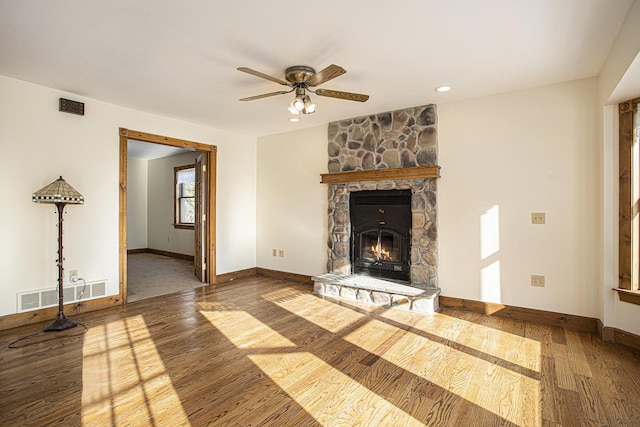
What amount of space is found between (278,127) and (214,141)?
42.9 inches

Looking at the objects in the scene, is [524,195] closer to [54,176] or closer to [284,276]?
[284,276]

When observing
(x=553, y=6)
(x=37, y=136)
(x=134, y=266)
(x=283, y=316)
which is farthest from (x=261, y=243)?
(x=553, y=6)

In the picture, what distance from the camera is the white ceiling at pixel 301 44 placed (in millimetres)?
2125

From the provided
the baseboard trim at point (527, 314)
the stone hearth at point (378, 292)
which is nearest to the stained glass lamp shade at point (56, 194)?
the stone hearth at point (378, 292)

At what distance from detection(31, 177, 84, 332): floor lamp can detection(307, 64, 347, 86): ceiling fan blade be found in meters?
2.70

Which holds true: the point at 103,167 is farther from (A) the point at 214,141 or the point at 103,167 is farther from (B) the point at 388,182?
(B) the point at 388,182

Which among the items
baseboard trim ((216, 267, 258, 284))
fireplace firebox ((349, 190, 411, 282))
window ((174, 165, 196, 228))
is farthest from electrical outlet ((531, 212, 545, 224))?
window ((174, 165, 196, 228))

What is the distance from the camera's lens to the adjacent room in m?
2.11

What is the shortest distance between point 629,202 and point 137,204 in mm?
9690

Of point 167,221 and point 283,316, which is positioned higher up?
point 167,221

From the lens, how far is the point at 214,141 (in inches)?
208

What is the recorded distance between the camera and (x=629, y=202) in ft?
9.14

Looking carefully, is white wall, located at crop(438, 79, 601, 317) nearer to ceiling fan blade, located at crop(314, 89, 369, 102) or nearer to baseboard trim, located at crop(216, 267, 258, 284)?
ceiling fan blade, located at crop(314, 89, 369, 102)

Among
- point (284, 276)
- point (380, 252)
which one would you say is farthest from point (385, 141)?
point (284, 276)
